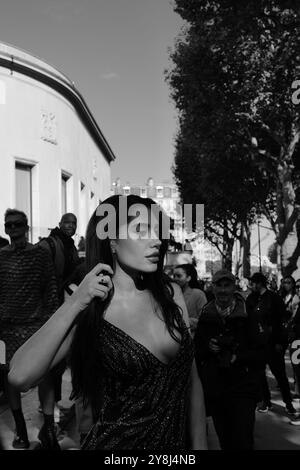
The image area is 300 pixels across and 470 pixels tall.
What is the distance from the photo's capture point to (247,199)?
30.2 metres

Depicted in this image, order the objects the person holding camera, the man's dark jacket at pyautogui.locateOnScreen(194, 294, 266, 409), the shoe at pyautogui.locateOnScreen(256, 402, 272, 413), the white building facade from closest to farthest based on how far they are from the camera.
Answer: the person holding camera
the man's dark jacket at pyautogui.locateOnScreen(194, 294, 266, 409)
the shoe at pyautogui.locateOnScreen(256, 402, 272, 413)
the white building facade

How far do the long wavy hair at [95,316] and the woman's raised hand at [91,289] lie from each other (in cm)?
9

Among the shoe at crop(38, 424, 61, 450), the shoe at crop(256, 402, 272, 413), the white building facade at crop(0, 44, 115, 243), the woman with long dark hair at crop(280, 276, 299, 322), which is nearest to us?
the shoe at crop(38, 424, 61, 450)

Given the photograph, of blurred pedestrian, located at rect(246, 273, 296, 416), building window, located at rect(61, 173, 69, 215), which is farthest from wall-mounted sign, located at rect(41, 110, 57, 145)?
blurred pedestrian, located at rect(246, 273, 296, 416)

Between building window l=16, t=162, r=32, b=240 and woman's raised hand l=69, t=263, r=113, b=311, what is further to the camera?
building window l=16, t=162, r=32, b=240

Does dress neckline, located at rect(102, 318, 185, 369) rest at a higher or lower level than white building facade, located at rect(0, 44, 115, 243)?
lower

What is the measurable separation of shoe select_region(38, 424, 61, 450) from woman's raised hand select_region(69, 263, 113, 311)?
3.57 m

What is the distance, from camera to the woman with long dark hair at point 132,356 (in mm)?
2012

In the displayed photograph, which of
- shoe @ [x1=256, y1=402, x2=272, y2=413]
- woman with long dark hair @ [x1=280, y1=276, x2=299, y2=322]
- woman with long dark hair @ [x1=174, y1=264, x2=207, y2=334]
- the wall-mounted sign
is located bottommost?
shoe @ [x1=256, y1=402, x2=272, y2=413]

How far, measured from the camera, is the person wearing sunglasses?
5.15m

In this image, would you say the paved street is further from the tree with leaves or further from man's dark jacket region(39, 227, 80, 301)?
the tree with leaves

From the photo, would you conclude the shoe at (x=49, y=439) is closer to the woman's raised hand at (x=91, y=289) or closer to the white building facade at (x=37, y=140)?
the woman's raised hand at (x=91, y=289)

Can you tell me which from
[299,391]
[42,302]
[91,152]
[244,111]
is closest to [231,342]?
[42,302]

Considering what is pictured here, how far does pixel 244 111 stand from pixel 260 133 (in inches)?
111
